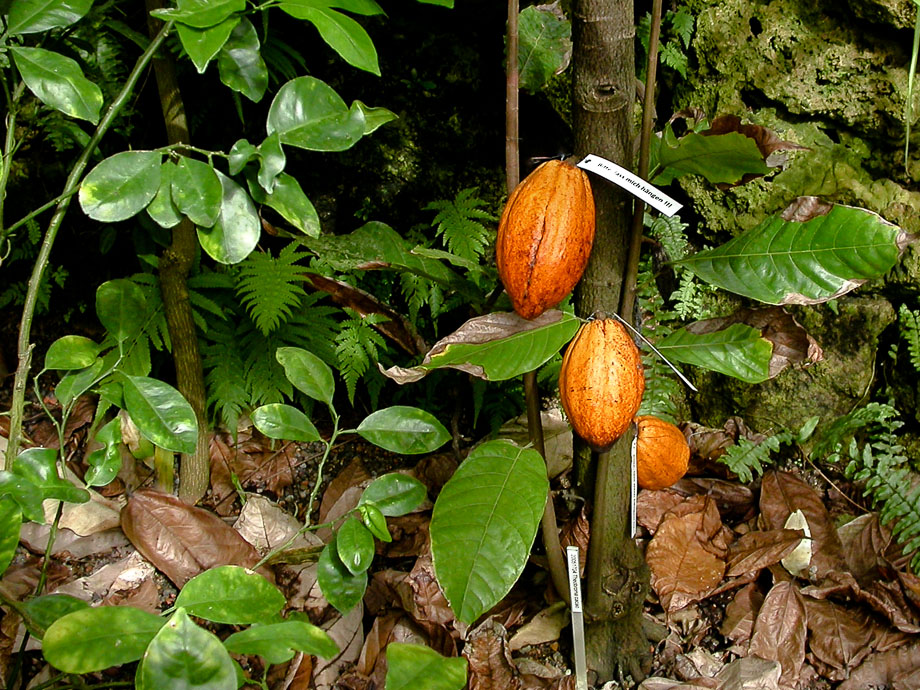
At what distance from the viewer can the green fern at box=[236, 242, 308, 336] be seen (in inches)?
80.9

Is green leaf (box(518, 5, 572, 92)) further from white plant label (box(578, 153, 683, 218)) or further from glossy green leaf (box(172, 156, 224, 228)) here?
glossy green leaf (box(172, 156, 224, 228))

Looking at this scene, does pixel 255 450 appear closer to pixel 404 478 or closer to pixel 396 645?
pixel 404 478

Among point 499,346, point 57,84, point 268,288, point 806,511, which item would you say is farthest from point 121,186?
point 806,511

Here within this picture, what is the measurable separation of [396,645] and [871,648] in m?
1.24

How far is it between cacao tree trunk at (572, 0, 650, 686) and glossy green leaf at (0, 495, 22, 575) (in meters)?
0.90

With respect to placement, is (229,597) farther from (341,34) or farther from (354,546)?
(341,34)

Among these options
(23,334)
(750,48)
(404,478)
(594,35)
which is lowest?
(404,478)

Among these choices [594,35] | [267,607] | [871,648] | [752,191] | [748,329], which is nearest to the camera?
[267,607]

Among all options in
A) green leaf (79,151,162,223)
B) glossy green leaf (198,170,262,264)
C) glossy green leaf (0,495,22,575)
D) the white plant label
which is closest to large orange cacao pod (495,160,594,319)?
the white plant label

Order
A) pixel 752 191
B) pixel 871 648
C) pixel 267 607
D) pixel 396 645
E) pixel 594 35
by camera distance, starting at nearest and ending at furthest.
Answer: pixel 396 645, pixel 267 607, pixel 594 35, pixel 871 648, pixel 752 191

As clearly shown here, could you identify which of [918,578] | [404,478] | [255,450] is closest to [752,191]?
[918,578]

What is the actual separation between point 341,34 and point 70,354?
2.21 ft

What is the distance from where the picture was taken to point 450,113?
7.41 feet

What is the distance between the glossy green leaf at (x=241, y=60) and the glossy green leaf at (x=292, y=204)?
171 millimetres
